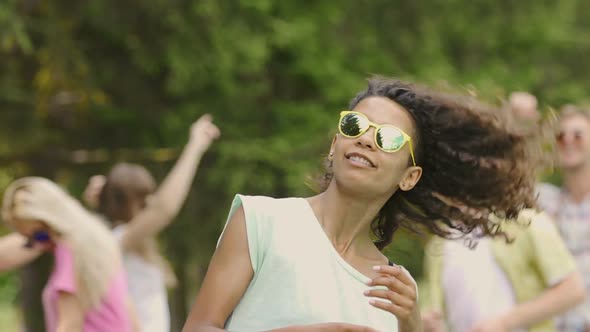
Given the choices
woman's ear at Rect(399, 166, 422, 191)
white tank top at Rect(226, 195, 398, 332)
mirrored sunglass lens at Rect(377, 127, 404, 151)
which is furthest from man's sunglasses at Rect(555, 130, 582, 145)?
white tank top at Rect(226, 195, 398, 332)

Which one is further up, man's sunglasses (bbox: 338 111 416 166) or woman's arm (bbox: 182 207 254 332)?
man's sunglasses (bbox: 338 111 416 166)

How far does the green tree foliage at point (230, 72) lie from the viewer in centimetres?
1306

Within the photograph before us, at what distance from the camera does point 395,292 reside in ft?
9.92

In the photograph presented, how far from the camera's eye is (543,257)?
197 inches

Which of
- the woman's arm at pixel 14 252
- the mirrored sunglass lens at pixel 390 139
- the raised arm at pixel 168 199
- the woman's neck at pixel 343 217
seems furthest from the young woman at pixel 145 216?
the mirrored sunglass lens at pixel 390 139

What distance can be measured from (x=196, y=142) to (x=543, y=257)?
7.09 ft

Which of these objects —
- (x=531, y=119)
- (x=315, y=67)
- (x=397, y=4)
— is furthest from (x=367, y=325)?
(x=397, y=4)

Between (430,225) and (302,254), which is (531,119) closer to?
(430,225)

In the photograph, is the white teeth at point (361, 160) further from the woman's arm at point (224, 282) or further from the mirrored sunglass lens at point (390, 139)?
the woman's arm at point (224, 282)

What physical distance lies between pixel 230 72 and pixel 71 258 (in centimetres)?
907

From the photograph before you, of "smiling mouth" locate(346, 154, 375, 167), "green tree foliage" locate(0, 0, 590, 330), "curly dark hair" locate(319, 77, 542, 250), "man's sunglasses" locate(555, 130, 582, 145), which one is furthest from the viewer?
"green tree foliage" locate(0, 0, 590, 330)

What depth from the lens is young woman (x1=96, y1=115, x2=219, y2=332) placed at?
6082mm

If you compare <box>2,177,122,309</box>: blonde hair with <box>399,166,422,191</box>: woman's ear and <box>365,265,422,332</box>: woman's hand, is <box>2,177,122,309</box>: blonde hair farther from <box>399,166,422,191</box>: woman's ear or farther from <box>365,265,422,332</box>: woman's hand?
<box>365,265,422,332</box>: woman's hand

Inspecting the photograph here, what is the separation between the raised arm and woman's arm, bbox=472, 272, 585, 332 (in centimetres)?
189
